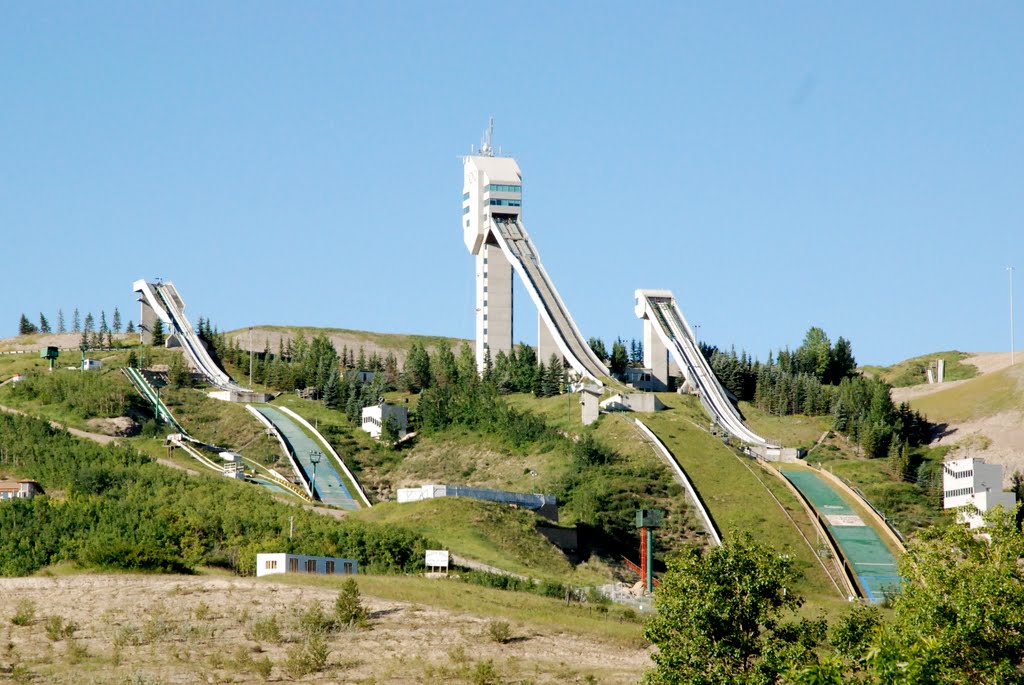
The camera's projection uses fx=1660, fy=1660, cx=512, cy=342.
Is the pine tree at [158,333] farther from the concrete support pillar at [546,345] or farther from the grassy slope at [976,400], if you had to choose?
the grassy slope at [976,400]

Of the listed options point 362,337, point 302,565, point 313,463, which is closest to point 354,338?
point 362,337

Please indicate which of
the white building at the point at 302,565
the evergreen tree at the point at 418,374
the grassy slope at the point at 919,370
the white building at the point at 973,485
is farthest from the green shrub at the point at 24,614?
the grassy slope at the point at 919,370

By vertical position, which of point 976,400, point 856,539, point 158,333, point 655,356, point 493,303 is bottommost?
point 856,539

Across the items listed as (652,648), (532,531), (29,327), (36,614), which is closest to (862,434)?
(532,531)

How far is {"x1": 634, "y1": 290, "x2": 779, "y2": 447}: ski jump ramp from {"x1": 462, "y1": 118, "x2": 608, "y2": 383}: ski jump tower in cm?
547

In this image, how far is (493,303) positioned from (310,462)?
95.7 feet

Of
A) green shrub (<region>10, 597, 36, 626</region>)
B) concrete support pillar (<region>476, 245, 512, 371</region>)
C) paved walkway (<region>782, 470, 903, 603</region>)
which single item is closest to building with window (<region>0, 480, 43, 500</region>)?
green shrub (<region>10, 597, 36, 626</region>)

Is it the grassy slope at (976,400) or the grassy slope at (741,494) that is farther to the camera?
the grassy slope at (976,400)

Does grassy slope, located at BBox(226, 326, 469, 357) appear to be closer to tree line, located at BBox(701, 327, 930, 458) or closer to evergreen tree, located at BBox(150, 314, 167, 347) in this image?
evergreen tree, located at BBox(150, 314, 167, 347)

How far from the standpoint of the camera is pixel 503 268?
125 m

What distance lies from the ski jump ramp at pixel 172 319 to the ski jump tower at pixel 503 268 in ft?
70.7

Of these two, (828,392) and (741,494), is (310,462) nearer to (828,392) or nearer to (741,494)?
(741,494)

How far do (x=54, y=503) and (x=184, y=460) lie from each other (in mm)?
19438

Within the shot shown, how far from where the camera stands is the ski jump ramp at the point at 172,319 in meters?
130
